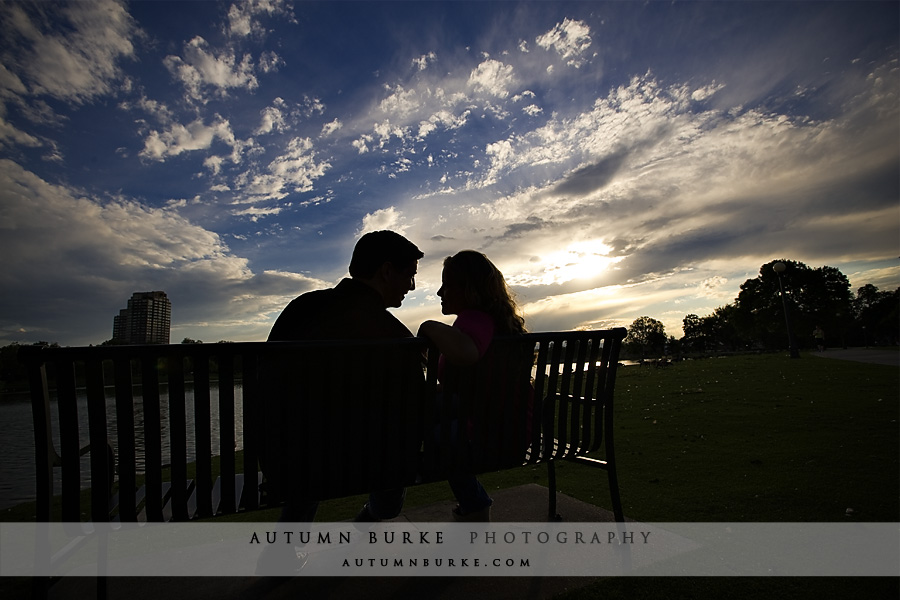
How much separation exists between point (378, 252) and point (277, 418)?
1126mm

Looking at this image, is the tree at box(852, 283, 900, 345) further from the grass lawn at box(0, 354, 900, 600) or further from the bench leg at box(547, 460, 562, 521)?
the bench leg at box(547, 460, 562, 521)

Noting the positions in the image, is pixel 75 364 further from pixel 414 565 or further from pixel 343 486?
pixel 414 565

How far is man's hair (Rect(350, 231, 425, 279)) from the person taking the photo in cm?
270

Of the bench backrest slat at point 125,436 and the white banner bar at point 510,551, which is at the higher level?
the bench backrest slat at point 125,436

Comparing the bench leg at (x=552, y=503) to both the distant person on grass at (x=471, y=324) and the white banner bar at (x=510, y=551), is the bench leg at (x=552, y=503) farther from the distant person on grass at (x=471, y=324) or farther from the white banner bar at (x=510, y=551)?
the distant person on grass at (x=471, y=324)

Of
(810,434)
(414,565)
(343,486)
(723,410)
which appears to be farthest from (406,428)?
(723,410)

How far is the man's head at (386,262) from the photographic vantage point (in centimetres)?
270

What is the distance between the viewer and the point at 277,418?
1.98 metres

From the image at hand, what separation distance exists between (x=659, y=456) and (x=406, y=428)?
12.7 feet

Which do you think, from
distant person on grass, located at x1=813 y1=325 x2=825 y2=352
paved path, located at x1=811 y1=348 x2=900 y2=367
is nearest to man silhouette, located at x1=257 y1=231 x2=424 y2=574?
paved path, located at x1=811 y1=348 x2=900 y2=367

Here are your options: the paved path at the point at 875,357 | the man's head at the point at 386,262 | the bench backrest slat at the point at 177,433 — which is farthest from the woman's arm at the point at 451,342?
the paved path at the point at 875,357

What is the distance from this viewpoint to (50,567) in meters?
1.70

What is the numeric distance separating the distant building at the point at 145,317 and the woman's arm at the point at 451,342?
77.5m

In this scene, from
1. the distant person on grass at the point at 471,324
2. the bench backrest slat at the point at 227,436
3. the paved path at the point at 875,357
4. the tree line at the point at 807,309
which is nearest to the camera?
the bench backrest slat at the point at 227,436
